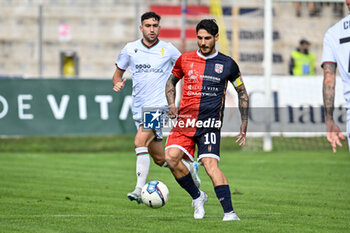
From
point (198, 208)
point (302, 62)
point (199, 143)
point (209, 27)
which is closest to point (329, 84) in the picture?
point (209, 27)

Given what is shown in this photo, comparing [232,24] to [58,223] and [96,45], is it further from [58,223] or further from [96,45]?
[58,223]

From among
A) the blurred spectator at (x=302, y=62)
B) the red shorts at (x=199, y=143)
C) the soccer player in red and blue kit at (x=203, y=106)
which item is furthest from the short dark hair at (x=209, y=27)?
the blurred spectator at (x=302, y=62)

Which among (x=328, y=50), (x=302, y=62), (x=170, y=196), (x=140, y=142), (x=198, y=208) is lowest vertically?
(x=170, y=196)

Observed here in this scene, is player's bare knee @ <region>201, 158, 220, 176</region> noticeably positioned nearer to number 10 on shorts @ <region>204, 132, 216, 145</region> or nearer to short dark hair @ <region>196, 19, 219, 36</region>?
number 10 on shorts @ <region>204, 132, 216, 145</region>

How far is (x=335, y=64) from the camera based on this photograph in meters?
6.14

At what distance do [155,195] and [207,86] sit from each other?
4.91 ft

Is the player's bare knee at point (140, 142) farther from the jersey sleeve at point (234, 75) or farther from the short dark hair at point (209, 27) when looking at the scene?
the short dark hair at point (209, 27)

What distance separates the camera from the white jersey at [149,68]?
9836 mm

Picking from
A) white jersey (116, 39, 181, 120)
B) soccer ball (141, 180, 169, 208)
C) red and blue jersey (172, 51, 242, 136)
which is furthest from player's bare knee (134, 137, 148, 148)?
red and blue jersey (172, 51, 242, 136)

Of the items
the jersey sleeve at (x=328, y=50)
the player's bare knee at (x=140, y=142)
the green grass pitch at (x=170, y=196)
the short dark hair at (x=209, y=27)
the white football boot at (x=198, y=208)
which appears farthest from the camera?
the player's bare knee at (x=140, y=142)

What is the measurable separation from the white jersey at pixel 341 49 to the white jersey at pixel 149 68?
400 cm

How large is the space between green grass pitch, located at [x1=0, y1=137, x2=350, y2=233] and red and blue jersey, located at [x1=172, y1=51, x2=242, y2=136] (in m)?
1.09

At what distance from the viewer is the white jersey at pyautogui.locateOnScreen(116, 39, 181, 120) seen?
9836mm

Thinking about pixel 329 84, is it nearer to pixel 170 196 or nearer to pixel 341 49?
pixel 341 49
